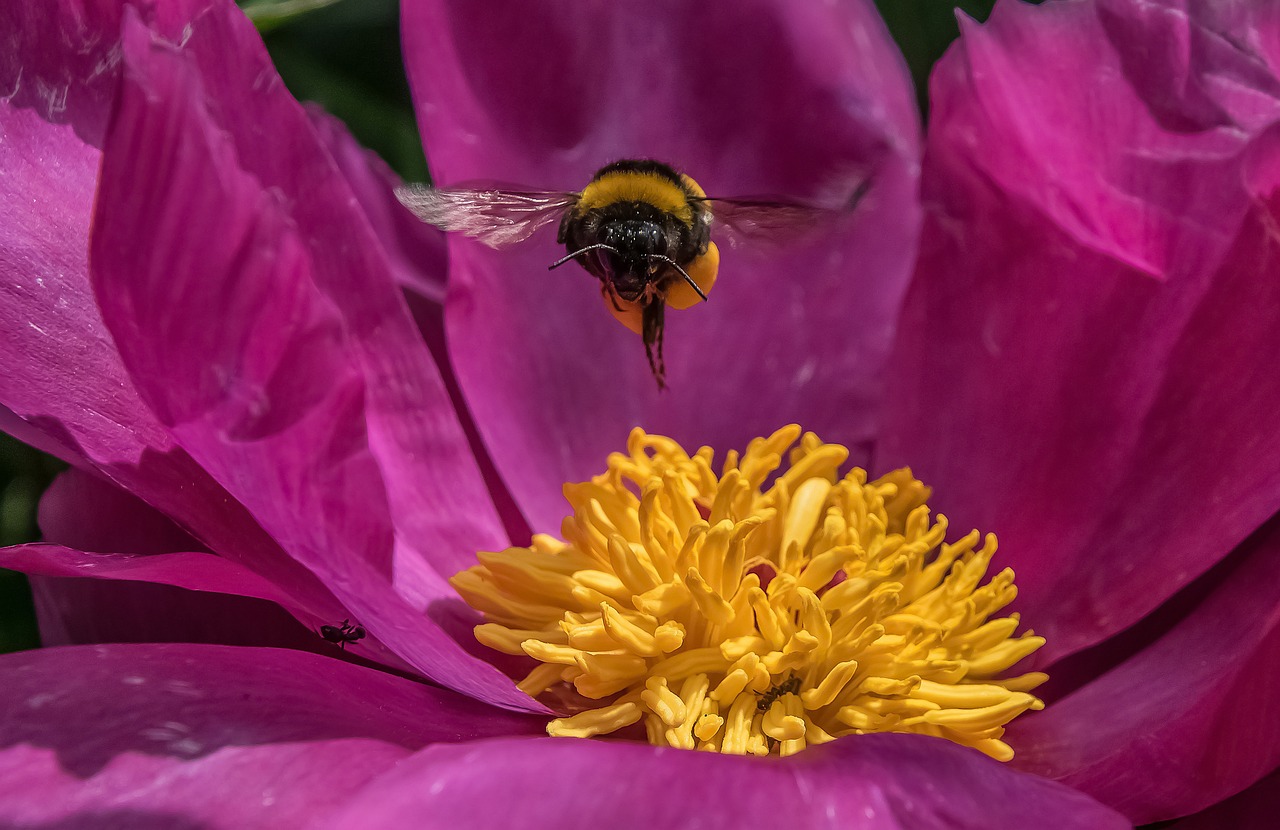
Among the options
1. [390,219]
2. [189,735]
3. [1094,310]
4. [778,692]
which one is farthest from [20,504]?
[1094,310]

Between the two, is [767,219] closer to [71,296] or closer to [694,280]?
[694,280]

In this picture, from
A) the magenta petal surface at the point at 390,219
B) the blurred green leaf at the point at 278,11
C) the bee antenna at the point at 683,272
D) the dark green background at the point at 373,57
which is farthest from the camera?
the dark green background at the point at 373,57

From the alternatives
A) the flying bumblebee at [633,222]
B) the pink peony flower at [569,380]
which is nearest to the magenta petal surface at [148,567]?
the pink peony flower at [569,380]

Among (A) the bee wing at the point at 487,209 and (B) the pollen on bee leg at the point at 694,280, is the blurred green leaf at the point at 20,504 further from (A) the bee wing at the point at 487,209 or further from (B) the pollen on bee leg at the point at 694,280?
(B) the pollen on bee leg at the point at 694,280

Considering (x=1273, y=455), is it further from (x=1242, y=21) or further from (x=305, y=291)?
(x=305, y=291)

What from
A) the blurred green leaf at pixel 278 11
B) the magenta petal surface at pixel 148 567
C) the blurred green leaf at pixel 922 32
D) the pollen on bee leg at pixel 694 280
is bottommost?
the magenta petal surface at pixel 148 567

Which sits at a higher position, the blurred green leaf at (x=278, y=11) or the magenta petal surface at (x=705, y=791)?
the blurred green leaf at (x=278, y=11)
